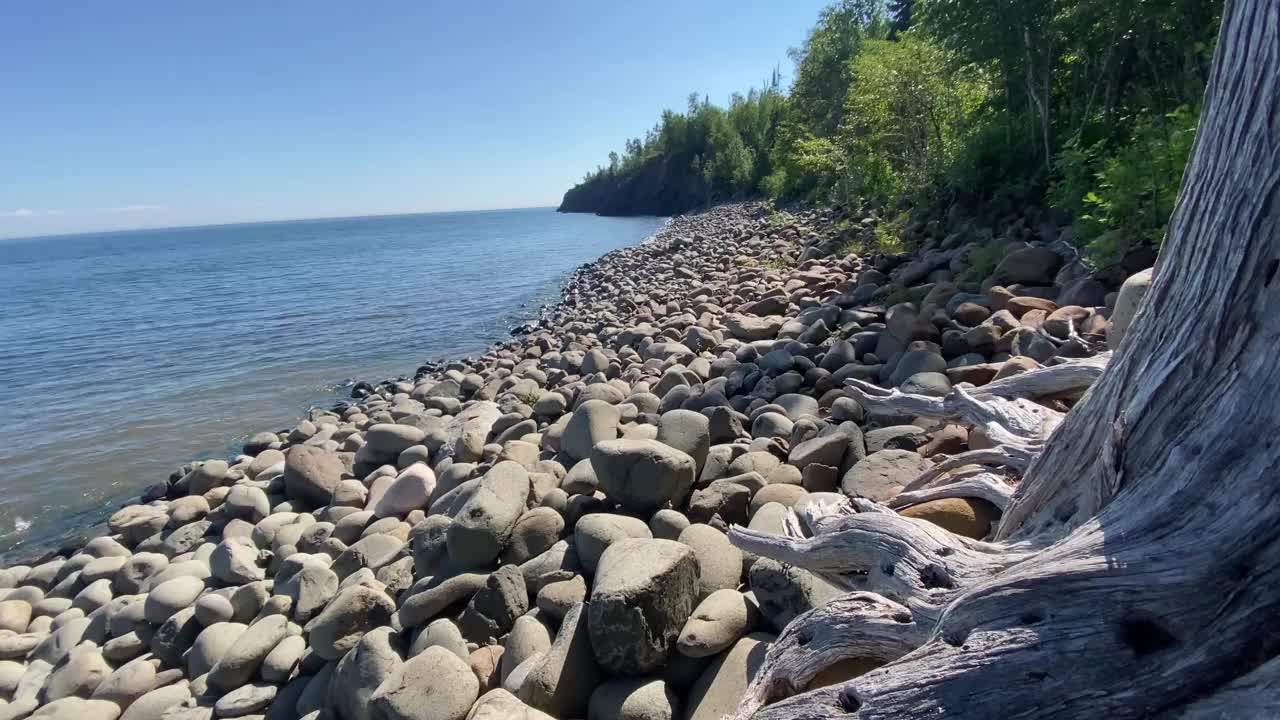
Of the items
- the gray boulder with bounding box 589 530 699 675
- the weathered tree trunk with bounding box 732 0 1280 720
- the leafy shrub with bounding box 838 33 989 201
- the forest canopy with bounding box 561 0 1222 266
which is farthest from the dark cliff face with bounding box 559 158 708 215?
the weathered tree trunk with bounding box 732 0 1280 720

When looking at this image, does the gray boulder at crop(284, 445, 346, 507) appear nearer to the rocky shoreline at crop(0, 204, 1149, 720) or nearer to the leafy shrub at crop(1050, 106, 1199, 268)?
the rocky shoreline at crop(0, 204, 1149, 720)

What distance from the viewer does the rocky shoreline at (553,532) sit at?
10.7 ft

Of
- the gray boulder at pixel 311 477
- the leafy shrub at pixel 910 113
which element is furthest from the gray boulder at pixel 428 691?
the leafy shrub at pixel 910 113

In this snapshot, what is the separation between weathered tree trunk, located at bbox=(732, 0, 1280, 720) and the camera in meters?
1.69

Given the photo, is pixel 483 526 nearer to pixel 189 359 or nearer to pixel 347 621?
pixel 347 621

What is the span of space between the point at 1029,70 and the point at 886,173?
8.14m

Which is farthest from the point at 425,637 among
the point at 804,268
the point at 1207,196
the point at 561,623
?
the point at 804,268

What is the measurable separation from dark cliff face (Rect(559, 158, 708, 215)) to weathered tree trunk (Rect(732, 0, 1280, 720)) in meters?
68.5

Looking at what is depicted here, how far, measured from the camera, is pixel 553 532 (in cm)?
459

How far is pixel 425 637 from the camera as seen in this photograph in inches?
156

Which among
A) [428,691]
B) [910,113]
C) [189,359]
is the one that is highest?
[910,113]

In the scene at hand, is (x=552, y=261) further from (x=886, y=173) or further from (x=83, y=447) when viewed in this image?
(x=83, y=447)

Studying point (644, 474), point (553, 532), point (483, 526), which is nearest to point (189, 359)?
point (483, 526)

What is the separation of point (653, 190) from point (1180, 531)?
89261 millimetres
